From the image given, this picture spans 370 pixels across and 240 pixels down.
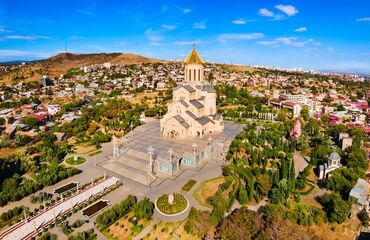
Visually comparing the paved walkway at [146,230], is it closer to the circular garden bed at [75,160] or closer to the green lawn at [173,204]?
the green lawn at [173,204]

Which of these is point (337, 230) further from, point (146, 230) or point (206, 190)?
point (146, 230)

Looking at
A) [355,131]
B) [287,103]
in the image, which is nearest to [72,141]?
[355,131]

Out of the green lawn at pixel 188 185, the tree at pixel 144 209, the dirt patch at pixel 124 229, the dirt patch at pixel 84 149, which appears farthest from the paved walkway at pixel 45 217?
the dirt patch at pixel 84 149

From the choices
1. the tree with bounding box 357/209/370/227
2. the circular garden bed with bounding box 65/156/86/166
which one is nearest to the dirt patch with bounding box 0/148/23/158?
the circular garden bed with bounding box 65/156/86/166

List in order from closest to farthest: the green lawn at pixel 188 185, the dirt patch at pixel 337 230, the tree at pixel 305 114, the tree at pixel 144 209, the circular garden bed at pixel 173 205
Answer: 1. the dirt patch at pixel 337 230
2. the tree at pixel 144 209
3. the circular garden bed at pixel 173 205
4. the green lawn at pixel 188 185
5. the tree at pixel 305 114

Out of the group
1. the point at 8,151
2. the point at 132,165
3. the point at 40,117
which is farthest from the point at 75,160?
the point at 40,117

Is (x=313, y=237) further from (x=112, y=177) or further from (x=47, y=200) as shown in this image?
(x=47, y=200)
